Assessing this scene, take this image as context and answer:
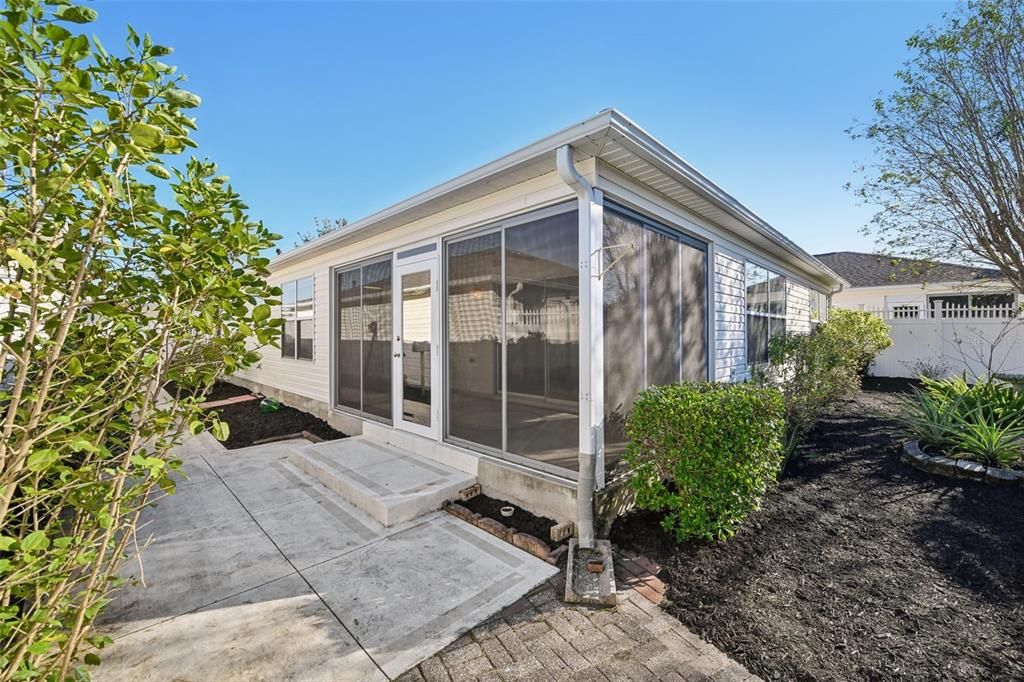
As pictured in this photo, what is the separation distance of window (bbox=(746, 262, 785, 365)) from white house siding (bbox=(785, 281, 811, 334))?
0.48 m

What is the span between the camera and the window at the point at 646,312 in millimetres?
3615

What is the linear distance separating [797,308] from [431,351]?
864 centimetres

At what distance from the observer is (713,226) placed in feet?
17.3

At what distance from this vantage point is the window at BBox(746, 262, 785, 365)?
6.63 m

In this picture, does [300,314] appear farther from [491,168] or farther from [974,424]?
[974,424]

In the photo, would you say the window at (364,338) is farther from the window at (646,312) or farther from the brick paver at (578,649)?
the brick paver at (578,649)

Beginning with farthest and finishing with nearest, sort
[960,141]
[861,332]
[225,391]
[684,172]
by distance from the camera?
[225,391]
[861,332]
[960,141]
[684,172]

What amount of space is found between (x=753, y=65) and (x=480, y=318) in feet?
17.6

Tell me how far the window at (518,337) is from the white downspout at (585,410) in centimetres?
10

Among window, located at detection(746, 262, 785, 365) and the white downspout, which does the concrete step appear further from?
window, located at detection(746, 262, 785, 365)

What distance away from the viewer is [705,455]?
3.03m

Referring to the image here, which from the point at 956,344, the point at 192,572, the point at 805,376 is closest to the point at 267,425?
the point at 192,572

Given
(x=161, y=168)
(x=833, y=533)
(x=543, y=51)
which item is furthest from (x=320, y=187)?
(x=833, y=533)

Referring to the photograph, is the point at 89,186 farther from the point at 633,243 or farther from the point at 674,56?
the point at 674,56
